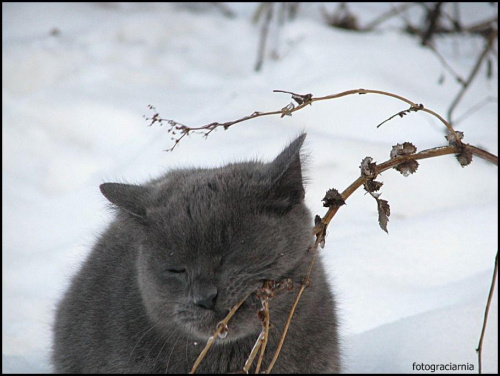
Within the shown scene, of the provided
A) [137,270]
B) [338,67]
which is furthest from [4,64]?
[137,270]

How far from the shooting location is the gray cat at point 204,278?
1.72 m

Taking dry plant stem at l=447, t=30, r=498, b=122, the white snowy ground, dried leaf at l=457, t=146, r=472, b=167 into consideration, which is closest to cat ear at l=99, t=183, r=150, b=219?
the white snowy ground

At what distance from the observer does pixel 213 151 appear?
3.85 meters

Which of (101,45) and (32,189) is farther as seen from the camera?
(101,45)

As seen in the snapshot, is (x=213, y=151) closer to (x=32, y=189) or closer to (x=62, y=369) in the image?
(x=32, y=189)

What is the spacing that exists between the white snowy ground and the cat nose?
598 millimetres

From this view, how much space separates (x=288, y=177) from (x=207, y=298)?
410 millimetres

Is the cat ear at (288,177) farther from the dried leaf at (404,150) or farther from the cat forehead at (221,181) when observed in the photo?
the dried leaf at (404,150)

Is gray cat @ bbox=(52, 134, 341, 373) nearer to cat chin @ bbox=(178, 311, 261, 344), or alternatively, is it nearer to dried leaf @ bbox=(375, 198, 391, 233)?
cat chin @ bbox=(178, 311, 261, 344)

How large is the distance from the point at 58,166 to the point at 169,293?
102 inches

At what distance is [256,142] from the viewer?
153 inches

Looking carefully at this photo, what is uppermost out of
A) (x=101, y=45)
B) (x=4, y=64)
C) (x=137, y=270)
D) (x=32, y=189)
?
(x=101, y=45)

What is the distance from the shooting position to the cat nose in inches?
65.7

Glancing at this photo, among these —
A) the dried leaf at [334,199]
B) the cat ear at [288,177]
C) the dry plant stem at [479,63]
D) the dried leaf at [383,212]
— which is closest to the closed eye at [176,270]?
the cat ear at [288,177]
